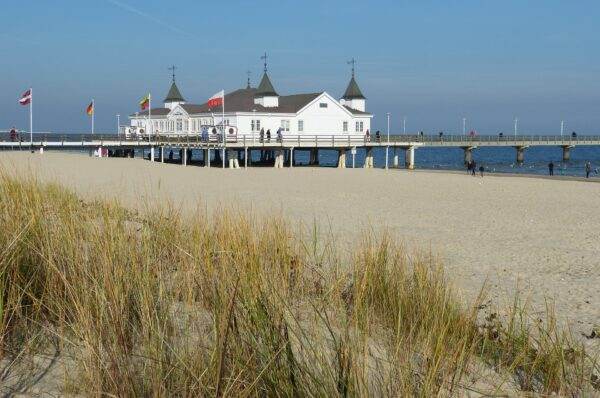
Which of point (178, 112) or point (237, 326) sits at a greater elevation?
point (178, 112)

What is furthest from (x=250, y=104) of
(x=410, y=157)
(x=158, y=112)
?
(x=410, y=157)

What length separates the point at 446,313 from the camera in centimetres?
504

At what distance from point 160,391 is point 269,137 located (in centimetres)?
4613

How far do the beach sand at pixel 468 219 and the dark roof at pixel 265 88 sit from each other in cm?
2060

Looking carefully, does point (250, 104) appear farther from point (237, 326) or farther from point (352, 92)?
point (237, 326)

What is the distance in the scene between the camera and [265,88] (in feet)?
175

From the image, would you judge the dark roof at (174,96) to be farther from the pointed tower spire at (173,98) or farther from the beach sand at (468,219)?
the beach sand at (468,219)

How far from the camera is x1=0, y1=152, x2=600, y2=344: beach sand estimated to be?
29.7 feet

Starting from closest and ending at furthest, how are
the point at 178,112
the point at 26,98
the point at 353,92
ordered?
1. the point at 26,98
2. the point at 178,112
3. the point at 353,92

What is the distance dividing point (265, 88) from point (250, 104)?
67.4 inches

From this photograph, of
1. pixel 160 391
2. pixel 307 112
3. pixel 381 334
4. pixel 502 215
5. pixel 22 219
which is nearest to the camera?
pixel 160 391

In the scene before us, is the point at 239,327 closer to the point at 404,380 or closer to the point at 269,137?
the point at 404,380

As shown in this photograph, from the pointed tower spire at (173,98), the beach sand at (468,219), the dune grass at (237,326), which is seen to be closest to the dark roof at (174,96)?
the pointed tower spire at (173,98)

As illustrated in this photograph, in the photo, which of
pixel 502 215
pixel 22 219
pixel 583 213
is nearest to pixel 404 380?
pixel 22 219
